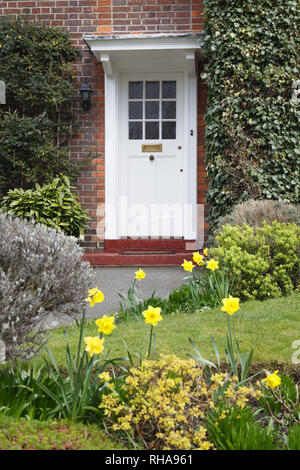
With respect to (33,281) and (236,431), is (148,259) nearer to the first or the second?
(33,281)

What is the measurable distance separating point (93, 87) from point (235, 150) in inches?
99.5

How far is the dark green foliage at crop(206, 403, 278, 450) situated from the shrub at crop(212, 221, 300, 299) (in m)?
2.34

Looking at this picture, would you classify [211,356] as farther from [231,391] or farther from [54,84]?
[54,84]

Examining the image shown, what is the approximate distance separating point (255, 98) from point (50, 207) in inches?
126

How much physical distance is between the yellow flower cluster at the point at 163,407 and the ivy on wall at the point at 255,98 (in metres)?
4.83

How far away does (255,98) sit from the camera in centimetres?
696

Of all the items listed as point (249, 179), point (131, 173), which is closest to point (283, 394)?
point (249, 179)

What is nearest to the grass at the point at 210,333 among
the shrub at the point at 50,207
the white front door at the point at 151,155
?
the shrub at the point at 50,207

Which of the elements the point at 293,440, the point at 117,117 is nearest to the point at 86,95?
the point at 117,117

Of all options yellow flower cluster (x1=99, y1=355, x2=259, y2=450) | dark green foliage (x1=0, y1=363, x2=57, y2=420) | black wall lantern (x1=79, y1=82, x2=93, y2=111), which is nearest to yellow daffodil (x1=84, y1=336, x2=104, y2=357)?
yellow flower cluster (x1=99, y1=355, x2=259, y2=450)

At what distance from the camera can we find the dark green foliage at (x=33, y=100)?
24.8 feet

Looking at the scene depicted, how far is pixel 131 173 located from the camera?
8.10 m

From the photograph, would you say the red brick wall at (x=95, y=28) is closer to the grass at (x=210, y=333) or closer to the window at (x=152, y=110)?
the window at (x=152, y=110)

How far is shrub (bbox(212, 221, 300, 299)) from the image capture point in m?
4.81
